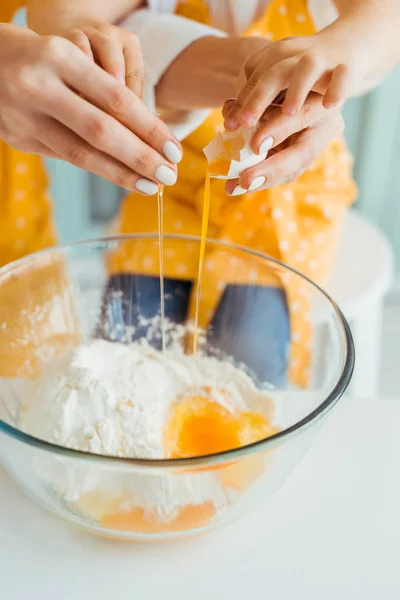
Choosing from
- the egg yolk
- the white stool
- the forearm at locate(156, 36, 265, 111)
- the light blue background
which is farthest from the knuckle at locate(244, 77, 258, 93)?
the light blue background

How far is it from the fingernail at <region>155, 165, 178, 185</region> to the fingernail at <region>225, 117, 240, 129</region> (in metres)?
0.07

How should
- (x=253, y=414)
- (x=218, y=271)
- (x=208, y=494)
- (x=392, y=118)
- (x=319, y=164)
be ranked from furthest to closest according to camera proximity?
(x=392, y=118) → (x=319, y=164) → (x=218, y=271) → (x=253, y=414) → (x=208, y=494)

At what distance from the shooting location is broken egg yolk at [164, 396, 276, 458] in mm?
577

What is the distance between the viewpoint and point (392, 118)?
1.62m

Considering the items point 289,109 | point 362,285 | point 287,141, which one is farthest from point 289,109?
point 362,285

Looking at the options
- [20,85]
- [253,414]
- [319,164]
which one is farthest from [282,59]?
[319,164]

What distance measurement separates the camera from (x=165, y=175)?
52cm

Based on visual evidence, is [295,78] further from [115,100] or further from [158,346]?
[158,346]

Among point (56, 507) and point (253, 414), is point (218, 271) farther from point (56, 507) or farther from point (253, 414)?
point (56, 507)

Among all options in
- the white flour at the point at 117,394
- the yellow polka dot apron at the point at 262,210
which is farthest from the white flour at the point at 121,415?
the yellow polka dot apron at the point at 262,210

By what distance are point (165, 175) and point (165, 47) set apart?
41 centimetres

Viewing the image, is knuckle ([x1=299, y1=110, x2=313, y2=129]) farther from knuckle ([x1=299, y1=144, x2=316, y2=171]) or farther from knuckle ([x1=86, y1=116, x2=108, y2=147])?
knuckle ([x1=86, y1=116, x2=108, y2=147])

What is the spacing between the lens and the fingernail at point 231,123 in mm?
543

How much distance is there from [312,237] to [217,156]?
48 centimetres
